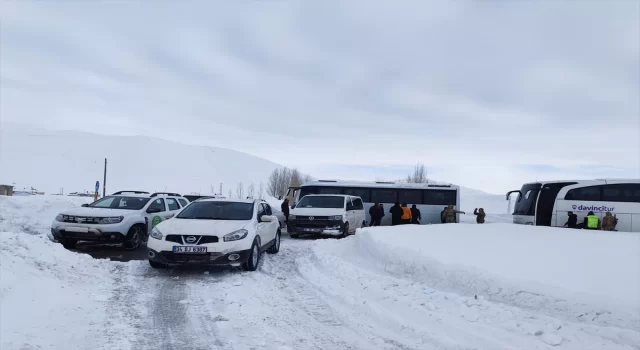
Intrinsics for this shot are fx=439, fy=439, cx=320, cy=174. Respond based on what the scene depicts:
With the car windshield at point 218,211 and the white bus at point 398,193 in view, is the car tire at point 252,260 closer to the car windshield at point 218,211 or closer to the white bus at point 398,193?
the car windshield at point 218,211

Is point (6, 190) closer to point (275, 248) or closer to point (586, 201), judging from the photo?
point (275, 248)

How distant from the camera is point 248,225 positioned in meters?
9.34

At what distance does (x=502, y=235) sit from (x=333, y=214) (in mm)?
6788

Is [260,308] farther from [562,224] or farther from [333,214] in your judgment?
[562,224]

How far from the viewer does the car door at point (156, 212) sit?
1305 cm

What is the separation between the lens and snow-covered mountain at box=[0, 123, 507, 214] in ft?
390

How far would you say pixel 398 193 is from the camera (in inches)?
968

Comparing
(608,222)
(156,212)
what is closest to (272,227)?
(156,212)

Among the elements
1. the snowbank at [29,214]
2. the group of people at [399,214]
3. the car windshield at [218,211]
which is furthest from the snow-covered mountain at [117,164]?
the car windshield at [218,211]

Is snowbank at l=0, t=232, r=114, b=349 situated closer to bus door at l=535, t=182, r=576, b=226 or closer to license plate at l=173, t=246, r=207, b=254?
license plate at l=173, t=246, r=207, b=254

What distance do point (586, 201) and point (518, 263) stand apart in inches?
520

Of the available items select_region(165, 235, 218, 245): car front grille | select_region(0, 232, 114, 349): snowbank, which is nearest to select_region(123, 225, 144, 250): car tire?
Result: select_region(0, 232, 114, 349): snowbank

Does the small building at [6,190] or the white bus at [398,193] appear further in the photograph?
the small building at [6,190]

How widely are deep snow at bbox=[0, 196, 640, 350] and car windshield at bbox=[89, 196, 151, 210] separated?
404 centimetres
